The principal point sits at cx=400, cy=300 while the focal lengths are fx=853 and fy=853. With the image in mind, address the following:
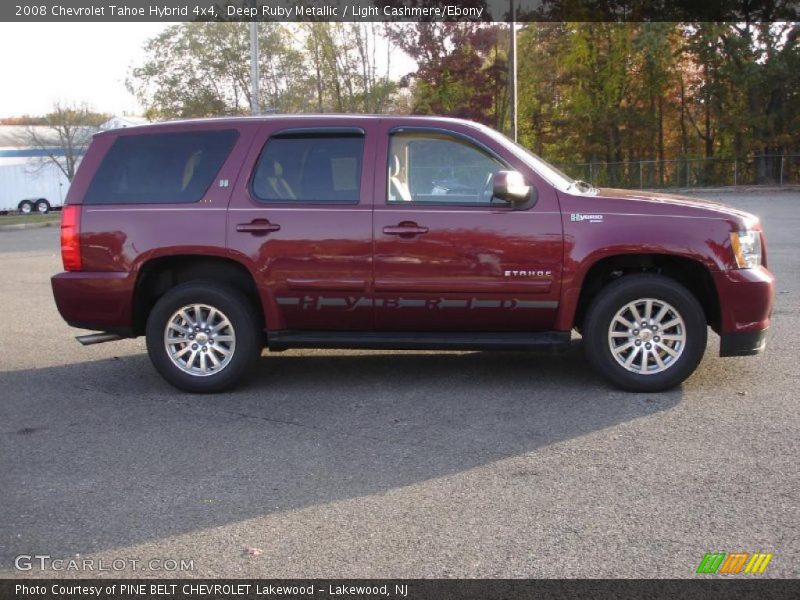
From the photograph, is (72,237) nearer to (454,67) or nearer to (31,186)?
(454,67)

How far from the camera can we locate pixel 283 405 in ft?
20.1

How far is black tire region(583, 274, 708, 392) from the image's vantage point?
6035 millimetres

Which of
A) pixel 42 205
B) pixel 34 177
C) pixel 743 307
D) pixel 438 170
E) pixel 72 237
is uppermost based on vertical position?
pixel 34 177

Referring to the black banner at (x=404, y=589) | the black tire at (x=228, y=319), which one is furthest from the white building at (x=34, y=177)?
the black banner at (x=404, y=589)

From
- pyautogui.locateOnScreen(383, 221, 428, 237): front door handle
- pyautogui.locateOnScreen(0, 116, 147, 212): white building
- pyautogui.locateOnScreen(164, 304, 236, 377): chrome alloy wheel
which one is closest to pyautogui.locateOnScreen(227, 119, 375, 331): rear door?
pyautogui.locateOnScreen(383, 221, 428, 237): front door handle

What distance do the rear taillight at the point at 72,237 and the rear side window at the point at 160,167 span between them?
0.14m

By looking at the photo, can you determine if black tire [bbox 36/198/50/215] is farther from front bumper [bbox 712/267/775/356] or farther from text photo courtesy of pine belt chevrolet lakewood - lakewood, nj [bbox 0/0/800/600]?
front bumper [bbox 712/267/775/356]

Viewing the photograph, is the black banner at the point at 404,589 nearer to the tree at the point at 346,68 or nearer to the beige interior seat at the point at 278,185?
the beige interior seat at the point at 278,185

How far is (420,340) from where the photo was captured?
247 inches

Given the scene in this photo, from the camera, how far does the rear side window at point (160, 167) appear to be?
6.46 meters

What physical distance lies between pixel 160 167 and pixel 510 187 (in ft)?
8.84

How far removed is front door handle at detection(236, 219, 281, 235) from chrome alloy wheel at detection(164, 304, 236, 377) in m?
0.68

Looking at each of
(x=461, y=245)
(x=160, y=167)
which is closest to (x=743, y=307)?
(x=461, y=245)

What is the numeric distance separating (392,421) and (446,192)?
68.9 inches
